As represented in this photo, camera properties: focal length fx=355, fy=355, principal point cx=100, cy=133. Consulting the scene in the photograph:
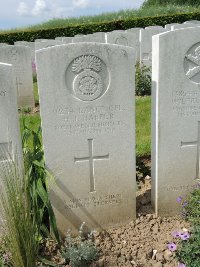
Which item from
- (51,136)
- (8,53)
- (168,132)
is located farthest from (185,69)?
(8,53)

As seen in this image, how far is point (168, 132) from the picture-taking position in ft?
10.9

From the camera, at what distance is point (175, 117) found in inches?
130

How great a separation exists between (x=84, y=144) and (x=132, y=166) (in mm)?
513

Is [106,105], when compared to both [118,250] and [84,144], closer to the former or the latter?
[84,144]

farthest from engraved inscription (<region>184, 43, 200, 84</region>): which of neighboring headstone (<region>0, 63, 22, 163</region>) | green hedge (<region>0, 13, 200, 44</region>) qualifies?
green hedge (<region>0, 13, 200, 44</region>)

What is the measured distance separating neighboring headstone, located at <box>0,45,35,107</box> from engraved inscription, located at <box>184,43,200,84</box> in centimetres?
Answer: 539

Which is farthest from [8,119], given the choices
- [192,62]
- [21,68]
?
[21,68]

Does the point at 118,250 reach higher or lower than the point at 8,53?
lower

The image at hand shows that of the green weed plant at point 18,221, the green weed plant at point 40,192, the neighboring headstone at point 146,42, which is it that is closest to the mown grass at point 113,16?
the neighboring headstone at point 146,42

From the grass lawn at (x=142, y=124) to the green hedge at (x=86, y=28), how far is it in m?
8.43

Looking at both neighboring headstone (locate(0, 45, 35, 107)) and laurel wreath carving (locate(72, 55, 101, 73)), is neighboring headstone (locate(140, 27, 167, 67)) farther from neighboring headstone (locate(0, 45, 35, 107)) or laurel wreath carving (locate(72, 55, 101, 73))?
laurel wreath carving (locate(72, 55, 101, 73))

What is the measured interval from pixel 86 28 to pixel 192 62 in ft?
42.4

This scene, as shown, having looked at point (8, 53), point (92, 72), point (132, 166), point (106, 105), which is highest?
point (8, 53)

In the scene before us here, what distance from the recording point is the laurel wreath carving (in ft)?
9.66
